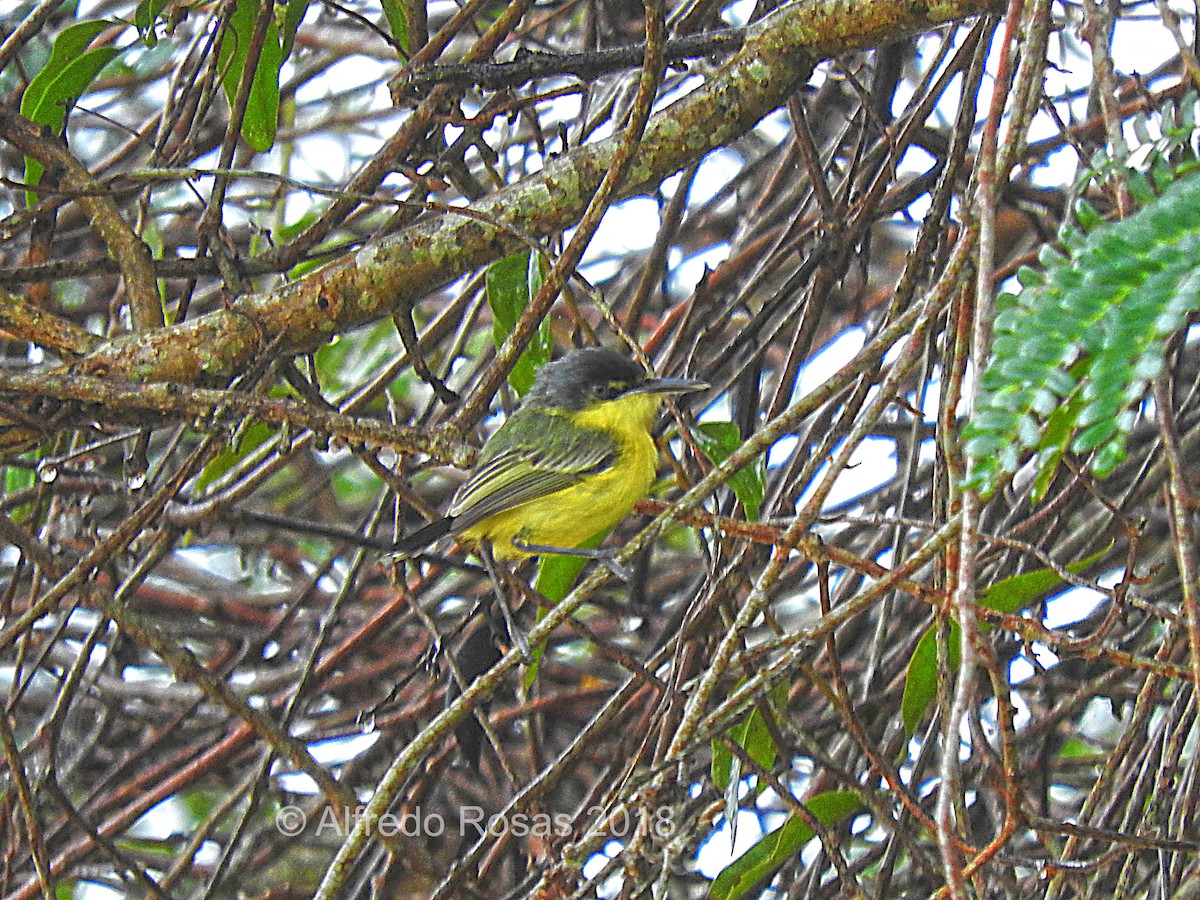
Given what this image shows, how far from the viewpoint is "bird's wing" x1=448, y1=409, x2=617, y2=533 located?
11.6ft

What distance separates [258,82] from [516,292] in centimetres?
90

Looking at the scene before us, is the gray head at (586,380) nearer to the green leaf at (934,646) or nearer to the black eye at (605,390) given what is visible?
the black eye at (605,390)

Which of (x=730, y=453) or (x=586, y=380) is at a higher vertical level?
(x=586, y=380)

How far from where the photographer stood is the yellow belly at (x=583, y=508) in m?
3.70

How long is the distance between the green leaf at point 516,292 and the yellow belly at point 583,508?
22.7 inches

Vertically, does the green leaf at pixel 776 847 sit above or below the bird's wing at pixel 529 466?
below

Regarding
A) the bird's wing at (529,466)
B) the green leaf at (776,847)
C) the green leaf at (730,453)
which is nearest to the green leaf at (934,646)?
the green leaf at (776,847)

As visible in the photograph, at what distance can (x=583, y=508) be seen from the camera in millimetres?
3695

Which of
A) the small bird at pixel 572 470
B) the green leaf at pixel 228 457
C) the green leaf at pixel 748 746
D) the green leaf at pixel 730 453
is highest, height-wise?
the green leaf at pixel 228 457

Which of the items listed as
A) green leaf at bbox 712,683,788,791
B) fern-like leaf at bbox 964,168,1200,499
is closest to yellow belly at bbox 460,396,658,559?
green leaf at bbox 712,683,788,791
